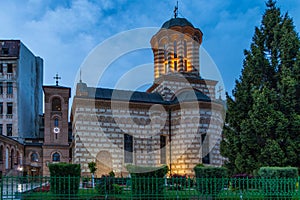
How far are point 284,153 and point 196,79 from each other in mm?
16316

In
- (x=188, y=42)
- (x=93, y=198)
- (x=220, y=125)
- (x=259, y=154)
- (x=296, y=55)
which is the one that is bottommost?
(x=93, y=198)

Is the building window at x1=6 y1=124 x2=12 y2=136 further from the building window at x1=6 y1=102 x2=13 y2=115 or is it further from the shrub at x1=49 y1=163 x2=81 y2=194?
the shrub at x1=49 y1=163 x2=81 y2=194

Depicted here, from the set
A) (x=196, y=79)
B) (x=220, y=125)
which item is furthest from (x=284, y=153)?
(x=196, y=79)

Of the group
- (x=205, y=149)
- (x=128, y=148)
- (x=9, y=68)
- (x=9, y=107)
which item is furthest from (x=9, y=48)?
(x=205, y=149)

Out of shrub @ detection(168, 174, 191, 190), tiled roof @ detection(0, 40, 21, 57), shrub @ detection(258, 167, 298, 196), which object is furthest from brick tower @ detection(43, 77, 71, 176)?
shrub @ detection(258, 167, 298, 196)

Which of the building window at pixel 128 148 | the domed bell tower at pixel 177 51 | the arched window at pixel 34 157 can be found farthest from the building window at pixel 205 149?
the arched window at pixel 34 157

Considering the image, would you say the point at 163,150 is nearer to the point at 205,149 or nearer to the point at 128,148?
the point at 128,148

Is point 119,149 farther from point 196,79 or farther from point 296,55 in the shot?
point 296,55

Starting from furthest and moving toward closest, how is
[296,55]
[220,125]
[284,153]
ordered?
[220,125]
[296,55]
[284,153]

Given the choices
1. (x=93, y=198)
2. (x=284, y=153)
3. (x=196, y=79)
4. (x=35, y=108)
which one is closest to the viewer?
(x=93, y=198)

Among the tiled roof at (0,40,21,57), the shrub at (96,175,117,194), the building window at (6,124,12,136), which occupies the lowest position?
the shrub at (96,175,117,194)

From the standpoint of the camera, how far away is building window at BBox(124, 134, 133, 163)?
26375 mm

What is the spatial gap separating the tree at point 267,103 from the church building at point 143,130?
9.30 metres

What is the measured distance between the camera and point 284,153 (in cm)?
1504
